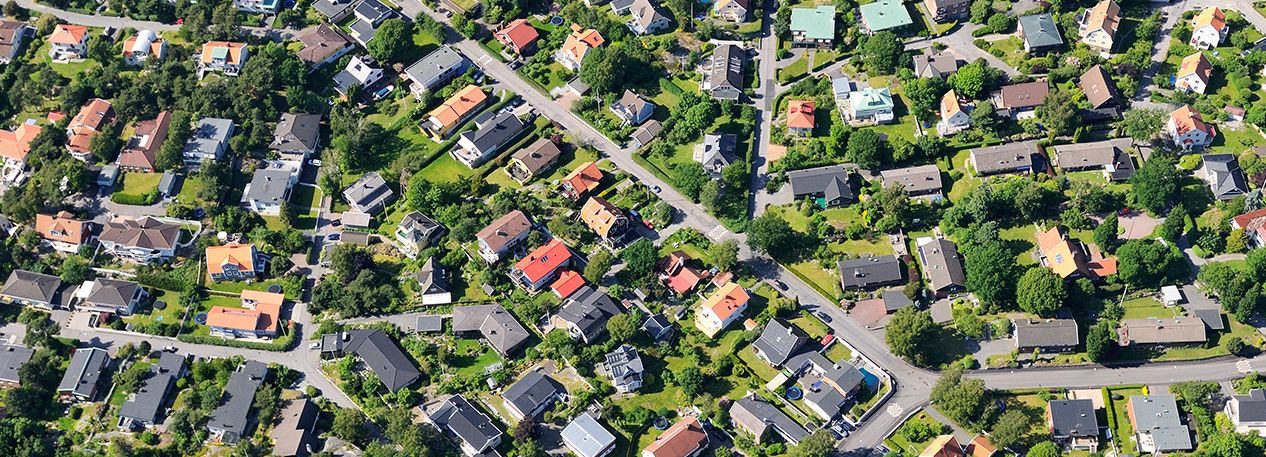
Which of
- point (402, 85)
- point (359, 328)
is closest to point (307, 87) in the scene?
point (402, 85)

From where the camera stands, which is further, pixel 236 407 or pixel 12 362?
pixel 12 362

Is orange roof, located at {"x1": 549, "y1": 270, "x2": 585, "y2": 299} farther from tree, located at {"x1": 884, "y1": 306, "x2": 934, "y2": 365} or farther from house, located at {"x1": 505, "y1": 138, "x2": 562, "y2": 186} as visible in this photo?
tree, located at {"x1": 884, "y1": 306, "x2": 934, "y2": 365}

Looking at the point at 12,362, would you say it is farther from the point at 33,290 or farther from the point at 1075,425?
the point at 1075,425

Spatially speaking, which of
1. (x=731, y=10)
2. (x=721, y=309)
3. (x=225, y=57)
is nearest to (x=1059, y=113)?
(x=731, y=10)

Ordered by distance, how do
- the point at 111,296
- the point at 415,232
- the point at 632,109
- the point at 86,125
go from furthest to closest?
the point at 86,125, the point at 632,109, the point at 415,232, the point at 111,296

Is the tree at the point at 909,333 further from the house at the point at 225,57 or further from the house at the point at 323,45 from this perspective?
the house at the point at 225,57

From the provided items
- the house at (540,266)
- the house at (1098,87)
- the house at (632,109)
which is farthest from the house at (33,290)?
the house at (1098,87)

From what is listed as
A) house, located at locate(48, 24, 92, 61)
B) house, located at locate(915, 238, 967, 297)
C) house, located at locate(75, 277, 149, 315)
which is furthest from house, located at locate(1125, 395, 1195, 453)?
house, located at locate(48, 24, 92, 61)

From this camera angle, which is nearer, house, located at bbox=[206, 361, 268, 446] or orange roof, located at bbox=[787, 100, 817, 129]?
house, located at bbox=[206, 361, 268, 446]
